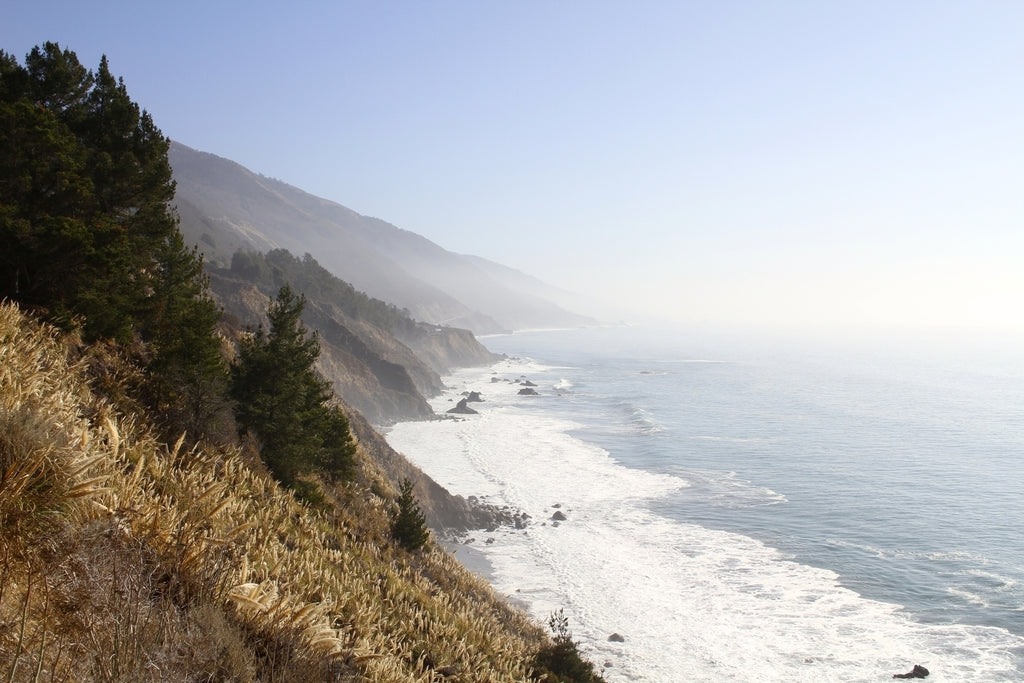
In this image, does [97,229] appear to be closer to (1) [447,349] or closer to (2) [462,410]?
(2) [462,410]

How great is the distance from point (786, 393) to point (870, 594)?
221ft

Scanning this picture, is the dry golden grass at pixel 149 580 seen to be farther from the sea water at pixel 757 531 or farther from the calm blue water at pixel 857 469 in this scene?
the calm blue water at pixel 857 469

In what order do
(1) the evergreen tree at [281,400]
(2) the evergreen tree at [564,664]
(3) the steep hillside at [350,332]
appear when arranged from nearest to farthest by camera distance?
(2) the evergreen tree at [564,664] → (1) the evergreen tree at [281,400] → (3) the steep hillside at [350,332]

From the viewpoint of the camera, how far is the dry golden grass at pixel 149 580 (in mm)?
3576

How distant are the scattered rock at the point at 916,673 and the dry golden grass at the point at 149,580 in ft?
54.0

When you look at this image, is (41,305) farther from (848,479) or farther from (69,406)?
(848,479)

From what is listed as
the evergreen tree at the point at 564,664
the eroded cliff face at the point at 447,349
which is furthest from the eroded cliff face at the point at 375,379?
the evergreen tree at the point at 564,664

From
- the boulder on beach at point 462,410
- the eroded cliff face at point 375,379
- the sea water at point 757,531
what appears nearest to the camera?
the sea water at point 757,531

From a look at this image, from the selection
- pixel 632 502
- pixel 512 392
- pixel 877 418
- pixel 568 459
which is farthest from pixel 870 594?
pixel 512 392

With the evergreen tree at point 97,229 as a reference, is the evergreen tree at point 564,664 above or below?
below

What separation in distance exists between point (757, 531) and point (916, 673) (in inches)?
503

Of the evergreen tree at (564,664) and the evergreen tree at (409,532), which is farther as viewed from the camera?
the evergreen tree at (409,532)

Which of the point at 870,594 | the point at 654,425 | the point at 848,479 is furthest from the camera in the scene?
the point at 654,425

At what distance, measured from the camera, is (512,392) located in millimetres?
84125
